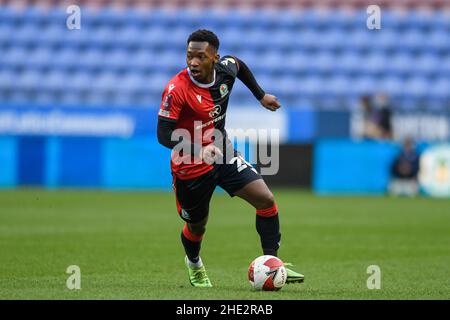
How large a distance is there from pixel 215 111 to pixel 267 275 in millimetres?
1437

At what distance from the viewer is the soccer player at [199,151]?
7.21 meters

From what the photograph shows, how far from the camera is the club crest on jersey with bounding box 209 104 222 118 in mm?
7473

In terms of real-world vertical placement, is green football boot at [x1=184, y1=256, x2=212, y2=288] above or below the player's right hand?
below

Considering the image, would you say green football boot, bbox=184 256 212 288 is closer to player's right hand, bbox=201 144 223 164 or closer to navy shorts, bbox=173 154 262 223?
navy shorts, bbox=173 154 262 223

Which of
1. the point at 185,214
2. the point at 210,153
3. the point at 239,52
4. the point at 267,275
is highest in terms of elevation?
the point at 210,153

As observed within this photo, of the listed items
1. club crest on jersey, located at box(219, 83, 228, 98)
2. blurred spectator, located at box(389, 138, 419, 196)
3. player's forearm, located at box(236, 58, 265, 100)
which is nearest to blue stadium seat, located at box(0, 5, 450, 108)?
blurred spectator, located at box(389, 138, 419, 196)

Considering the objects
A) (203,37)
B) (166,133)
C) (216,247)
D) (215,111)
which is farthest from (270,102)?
(216,247)

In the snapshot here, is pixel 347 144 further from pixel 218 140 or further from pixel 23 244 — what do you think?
pixel 218 140

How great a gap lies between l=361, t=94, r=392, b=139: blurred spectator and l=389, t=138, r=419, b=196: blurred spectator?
62cm

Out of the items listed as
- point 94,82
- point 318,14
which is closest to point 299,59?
point 318,14

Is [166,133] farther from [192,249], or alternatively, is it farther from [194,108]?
[192,249]

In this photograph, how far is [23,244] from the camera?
10.4m

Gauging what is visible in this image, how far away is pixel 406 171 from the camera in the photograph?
19.6m
